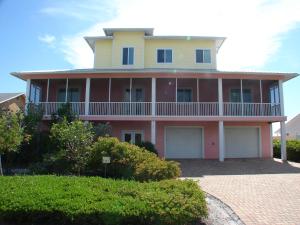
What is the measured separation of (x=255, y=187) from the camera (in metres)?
12.3

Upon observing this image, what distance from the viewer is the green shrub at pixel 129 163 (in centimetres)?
1160

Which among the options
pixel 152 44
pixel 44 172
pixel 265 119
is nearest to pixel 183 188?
pixel 44 172

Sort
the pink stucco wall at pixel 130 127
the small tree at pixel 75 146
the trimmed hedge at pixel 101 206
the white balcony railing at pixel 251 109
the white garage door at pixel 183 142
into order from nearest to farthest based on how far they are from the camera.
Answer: the trimmed hedge at pixel 101 206 → the small tree at pixel 75 146 → the white balcony railing at pixel 251 109 → the white garage door at pixel 183 142 → the pink stucco wall at pixel 130 127

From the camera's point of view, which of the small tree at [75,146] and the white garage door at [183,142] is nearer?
the small tree at [75,146]

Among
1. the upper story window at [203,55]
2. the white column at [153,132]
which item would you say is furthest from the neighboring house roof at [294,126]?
the white column at [153,132]

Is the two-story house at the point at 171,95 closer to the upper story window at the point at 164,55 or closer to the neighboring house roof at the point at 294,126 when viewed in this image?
the upper story window at the point at 164,55

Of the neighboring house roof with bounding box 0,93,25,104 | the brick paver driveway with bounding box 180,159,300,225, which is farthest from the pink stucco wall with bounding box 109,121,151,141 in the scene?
the neighboring house roof with bounding box 0,93,25,104

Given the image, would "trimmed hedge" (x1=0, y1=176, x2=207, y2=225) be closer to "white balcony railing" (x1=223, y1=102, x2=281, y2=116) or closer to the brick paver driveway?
the brick paver driveway

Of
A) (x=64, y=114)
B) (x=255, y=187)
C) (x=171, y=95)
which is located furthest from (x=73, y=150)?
(x=171, y=95)

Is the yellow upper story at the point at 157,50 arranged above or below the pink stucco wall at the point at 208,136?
above

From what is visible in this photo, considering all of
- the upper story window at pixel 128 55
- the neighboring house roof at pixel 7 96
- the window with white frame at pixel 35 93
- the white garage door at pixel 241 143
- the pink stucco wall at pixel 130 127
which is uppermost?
the upper story window at pixel 128 55

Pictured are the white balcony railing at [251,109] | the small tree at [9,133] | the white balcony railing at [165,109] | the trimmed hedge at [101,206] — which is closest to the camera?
the trimmed hedge at [101,206]

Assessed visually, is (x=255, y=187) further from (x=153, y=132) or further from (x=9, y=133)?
(x=9, y=133)

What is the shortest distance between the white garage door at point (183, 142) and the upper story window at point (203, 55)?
5362 millimetres
